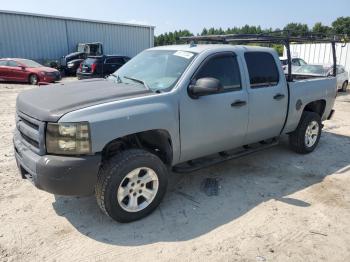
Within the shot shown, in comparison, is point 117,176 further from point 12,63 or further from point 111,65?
point 12,63

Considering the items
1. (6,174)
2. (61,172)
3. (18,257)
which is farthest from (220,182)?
(6,174)

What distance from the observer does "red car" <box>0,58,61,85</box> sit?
680 inches

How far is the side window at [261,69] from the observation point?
4586 millimetres

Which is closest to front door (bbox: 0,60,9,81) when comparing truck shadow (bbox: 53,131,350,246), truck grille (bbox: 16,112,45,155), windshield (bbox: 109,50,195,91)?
windshield (bbox: 109,50,195,91)

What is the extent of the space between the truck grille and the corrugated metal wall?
16979mm

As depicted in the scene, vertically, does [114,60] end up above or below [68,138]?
above

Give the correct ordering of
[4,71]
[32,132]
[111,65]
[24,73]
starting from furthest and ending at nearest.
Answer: [111,65], [4,71], [24,73], [32,132]

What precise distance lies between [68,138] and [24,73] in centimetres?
1607

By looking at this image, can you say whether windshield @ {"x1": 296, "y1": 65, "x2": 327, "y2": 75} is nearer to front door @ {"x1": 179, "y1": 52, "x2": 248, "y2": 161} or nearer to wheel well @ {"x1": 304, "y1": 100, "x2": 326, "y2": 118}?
wheel well @ {"x1": 304, "y1": 100, "x2": 326, "y2": 118}

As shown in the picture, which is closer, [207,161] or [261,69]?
[207,161]

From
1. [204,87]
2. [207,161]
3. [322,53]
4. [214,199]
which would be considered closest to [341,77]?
[322,53]

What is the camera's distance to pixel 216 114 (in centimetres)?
410

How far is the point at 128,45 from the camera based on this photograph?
31.9 metres

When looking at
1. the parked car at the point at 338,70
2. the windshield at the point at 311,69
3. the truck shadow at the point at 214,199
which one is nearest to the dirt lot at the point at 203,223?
the truck shadow at the point at 214,199
